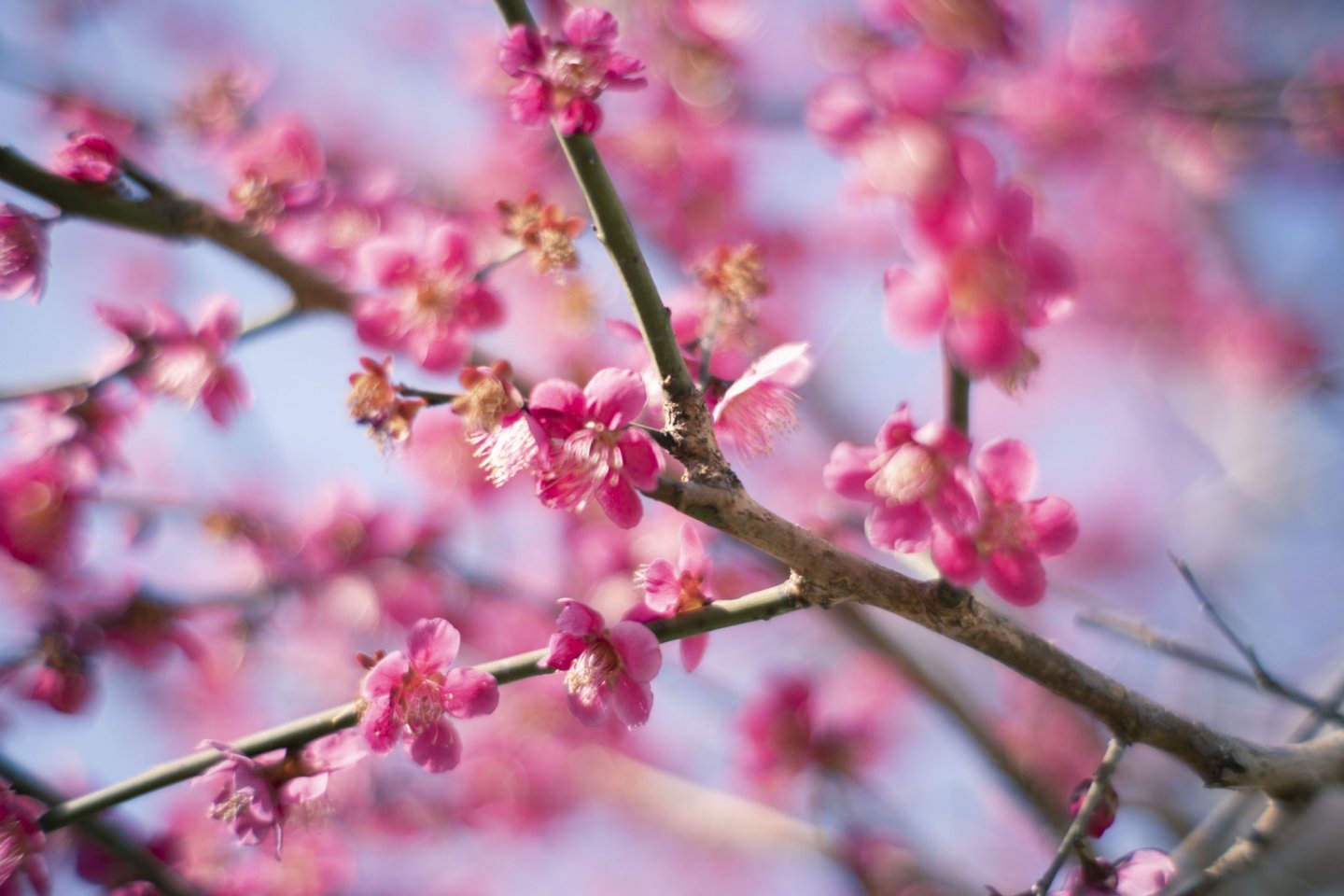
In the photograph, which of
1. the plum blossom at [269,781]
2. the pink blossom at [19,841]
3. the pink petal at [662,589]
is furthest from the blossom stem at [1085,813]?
the pink blossom at [19,841]

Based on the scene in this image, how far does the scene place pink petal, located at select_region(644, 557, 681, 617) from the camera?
1181 millimetres

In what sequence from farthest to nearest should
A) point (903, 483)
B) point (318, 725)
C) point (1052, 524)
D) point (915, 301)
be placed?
point (318, 725) → point (1052, 524) → point (903, 483) → point (915, 301)

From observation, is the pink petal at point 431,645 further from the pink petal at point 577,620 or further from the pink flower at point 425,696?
the pink petal at point 577,620

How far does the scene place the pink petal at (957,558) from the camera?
1.02 meters

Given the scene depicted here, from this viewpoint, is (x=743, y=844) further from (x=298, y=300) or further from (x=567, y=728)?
(x=298, y=300)

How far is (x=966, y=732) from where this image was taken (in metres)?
2.46

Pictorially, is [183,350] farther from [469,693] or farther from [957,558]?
[957,558]

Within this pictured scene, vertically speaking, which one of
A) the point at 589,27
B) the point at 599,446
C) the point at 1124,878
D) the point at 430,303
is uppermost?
the point at 589,27

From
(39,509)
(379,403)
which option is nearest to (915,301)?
(379,403)

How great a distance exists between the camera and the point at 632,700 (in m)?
1.20

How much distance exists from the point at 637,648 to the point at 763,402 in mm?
390

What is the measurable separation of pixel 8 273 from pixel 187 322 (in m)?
0.33

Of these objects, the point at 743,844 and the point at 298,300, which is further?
the point at 743,844

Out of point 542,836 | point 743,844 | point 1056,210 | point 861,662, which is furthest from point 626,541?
point 1056,210
